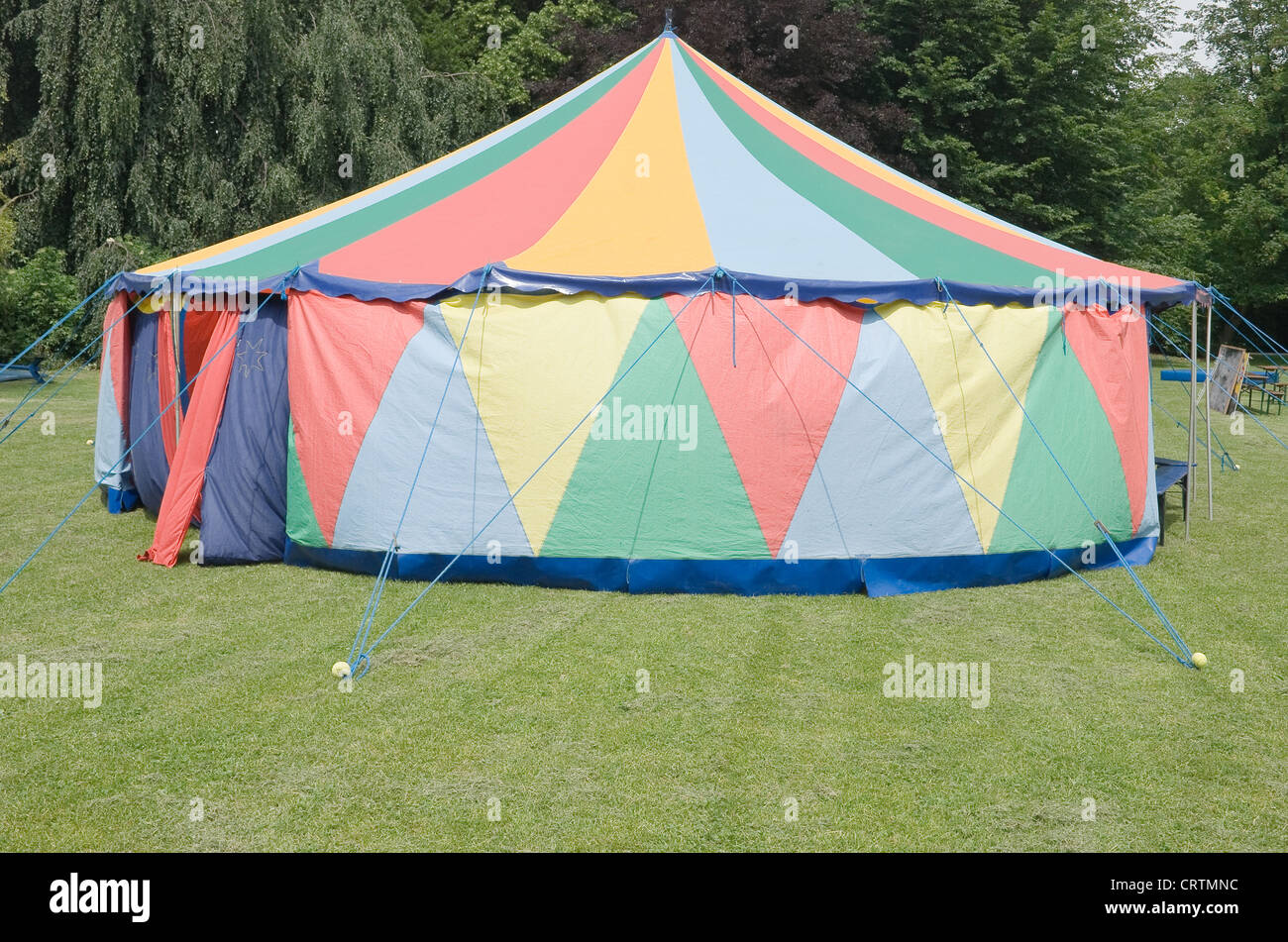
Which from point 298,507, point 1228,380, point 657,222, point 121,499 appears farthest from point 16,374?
point 1228,380

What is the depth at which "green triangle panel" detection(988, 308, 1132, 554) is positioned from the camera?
21.4 feet

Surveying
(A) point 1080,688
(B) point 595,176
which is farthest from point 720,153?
(A) point 1080,688

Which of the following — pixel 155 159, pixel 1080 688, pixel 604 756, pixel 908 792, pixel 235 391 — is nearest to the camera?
pixel 908 792

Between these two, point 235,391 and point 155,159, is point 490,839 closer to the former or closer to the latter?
point 235,391

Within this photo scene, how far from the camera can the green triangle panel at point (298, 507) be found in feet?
21.6

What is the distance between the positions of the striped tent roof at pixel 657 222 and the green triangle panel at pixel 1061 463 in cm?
55

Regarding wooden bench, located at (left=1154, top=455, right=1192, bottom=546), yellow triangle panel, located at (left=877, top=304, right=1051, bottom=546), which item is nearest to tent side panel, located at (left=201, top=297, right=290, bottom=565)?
yellow triangle panel, located at (left=877, top=304, right=1051, bottom=546)

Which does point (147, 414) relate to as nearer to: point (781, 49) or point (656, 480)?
point (656, 480)

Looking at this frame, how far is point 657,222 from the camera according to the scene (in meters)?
6.83

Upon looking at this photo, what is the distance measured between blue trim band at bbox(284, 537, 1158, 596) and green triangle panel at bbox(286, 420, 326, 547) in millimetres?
282

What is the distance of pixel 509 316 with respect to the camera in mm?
6324

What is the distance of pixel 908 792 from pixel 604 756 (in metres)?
1.06

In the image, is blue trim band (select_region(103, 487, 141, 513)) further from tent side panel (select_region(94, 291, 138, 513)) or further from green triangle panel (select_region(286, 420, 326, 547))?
green triangle panel (select_region(286, 420, 326, 547))

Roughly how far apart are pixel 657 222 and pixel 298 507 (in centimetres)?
261
